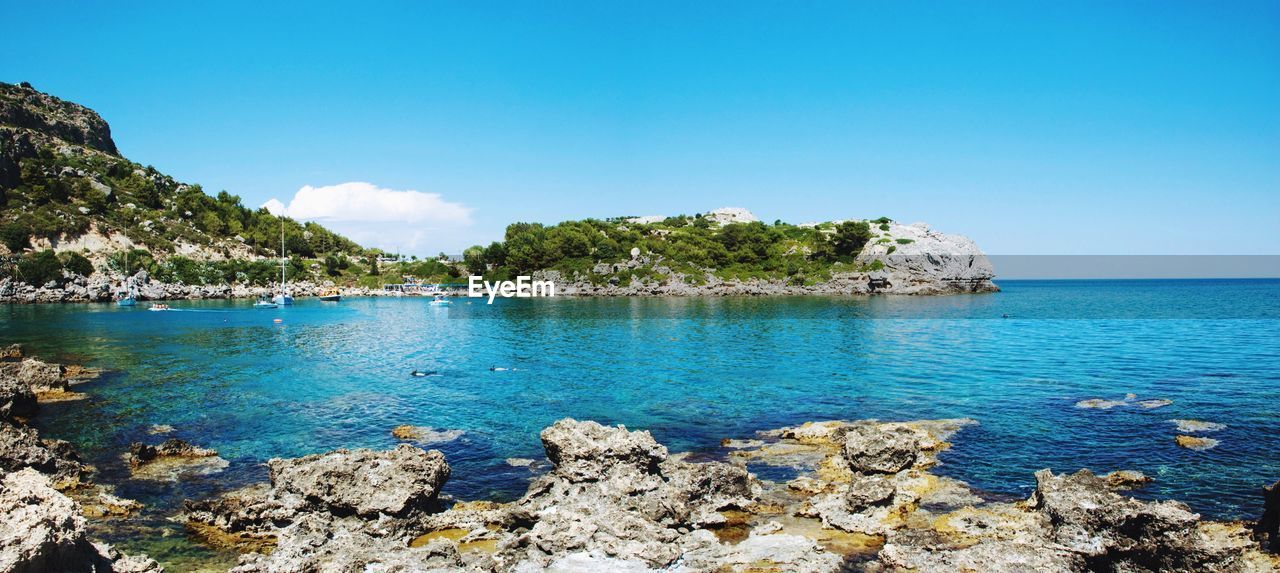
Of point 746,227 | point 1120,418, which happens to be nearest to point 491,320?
point 1120,418

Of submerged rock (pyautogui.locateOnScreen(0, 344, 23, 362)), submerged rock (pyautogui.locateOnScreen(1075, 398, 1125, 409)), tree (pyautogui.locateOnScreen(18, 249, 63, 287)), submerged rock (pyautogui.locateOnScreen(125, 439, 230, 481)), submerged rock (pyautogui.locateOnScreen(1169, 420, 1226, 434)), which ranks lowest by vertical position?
submerged rock (pyautogui.locateOnScreen(1075, 398, 1125, 409))

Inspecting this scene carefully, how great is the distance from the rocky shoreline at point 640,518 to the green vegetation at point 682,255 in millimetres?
147835

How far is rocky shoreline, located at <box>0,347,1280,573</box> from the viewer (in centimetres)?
1609

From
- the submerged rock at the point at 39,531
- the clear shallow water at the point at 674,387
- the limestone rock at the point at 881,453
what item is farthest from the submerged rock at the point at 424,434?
the submerged rock at the point at 39,531

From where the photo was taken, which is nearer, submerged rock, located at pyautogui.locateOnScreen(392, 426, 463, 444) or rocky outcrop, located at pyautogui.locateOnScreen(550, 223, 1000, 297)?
submerged rock, located at pyautogui.locateOnScreen(392, 426, 463, 444)

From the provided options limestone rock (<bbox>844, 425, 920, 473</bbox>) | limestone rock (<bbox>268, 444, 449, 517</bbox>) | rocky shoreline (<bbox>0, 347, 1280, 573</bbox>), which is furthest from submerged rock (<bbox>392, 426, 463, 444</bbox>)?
limestone rock (<bbox>844, 425, 920, 473</bbox>)

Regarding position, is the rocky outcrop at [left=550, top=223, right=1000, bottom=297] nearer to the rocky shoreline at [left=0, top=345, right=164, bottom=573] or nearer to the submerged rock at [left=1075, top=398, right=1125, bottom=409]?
the submerged rock at [left=1075, top=398, right=1125, bottom=409]

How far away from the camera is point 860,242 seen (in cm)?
17888

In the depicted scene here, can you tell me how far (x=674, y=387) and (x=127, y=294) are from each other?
140 meters

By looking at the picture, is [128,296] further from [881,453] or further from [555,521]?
[881,453]

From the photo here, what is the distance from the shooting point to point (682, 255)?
181 m

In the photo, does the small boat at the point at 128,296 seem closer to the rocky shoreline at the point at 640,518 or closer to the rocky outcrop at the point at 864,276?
the rocky outcrop at the point at 864,276

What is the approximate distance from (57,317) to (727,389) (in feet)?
343

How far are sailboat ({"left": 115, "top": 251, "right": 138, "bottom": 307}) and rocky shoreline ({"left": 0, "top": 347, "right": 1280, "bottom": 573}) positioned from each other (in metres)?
121
